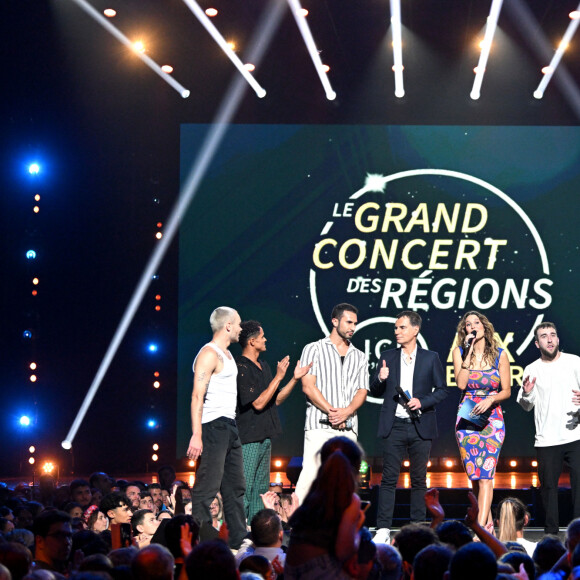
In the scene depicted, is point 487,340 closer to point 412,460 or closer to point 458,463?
point 412,460

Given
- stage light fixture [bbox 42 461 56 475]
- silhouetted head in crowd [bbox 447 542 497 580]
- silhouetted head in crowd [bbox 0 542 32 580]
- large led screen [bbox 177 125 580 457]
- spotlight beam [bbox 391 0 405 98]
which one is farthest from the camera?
large led screen [bbox 177 125 580 457]

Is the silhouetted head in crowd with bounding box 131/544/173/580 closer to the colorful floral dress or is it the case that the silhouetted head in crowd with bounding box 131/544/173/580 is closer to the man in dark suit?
the man in dark suit

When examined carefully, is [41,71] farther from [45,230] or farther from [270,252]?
Result: [270,252]

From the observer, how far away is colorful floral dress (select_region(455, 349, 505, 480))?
623 cm

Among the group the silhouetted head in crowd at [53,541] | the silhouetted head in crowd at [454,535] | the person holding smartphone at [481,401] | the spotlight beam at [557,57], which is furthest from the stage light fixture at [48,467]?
the silhouetted head in crowd at [454,535]

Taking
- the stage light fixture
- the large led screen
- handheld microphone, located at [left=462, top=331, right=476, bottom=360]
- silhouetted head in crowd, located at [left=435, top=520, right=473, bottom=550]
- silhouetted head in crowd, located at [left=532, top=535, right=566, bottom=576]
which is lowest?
silhouetted head in crowd, located at [left=532, top=535, right=566, bottom=576]

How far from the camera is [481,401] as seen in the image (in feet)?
20.5

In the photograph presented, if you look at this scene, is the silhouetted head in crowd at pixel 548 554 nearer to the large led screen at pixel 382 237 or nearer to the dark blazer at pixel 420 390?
the dark blazer at pixel 420 390

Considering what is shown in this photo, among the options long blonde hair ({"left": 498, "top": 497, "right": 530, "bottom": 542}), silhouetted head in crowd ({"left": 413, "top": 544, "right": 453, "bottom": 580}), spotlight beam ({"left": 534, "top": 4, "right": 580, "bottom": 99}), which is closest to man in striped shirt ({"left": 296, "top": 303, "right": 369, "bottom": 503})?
long blonde hair ({"left": 498, "top": 497, "right": 530, "bottom": 542})

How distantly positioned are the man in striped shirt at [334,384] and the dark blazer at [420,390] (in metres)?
0.16

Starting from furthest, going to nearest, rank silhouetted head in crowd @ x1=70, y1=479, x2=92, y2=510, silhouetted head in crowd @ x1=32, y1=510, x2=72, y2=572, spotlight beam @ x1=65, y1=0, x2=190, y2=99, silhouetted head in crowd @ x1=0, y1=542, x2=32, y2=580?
spotlight beam @ x1=65, y1=0, x2=190, y2=99 < silhouetted head in crowd @ x1=70, y1=479, x2=92, y2=510 < silhouetted head in crowd @ x1=32, y1=510, x2=72, y2=572 < silhouetted head in crowd @ x1=0, y1=542, x2=32, y2=580

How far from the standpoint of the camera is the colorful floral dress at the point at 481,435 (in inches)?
245

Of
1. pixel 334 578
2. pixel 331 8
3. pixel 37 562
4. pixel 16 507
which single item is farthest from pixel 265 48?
pixel 334 578

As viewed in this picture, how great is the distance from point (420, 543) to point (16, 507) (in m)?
3.24
